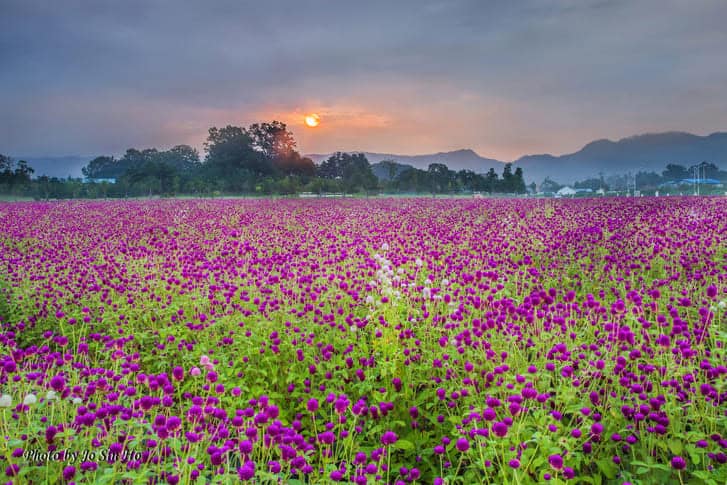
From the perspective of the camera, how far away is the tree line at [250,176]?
50719 mm

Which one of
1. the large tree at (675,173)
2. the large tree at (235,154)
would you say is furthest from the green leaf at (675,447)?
the large tree at (675,173)

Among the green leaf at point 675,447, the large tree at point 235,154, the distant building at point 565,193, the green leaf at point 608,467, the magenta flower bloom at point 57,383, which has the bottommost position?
the green leaf at point 608,467

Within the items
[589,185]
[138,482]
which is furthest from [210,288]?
[589,185]

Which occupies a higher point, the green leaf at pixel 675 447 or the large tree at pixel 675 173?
the large tree at pixel 675 173

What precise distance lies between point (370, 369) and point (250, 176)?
204 feet

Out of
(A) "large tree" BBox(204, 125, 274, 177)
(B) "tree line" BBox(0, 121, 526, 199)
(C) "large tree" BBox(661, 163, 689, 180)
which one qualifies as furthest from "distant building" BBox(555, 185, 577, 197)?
(C) "large tree" BBox(661, 163, 689, 180)

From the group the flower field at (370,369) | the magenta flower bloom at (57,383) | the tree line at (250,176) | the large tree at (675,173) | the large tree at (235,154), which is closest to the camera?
the flower field at (370,369)

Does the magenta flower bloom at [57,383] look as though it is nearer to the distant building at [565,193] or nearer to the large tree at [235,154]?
the distant building at [565,193]

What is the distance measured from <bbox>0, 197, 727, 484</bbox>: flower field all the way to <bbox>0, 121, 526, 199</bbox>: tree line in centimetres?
4350

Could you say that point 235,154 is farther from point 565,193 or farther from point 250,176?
point 565,193

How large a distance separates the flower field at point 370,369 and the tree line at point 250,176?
43503 millimetres

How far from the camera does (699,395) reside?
2627 millimetres

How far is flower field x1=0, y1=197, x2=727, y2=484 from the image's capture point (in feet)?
7.15

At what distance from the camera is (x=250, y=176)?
2452 inches
